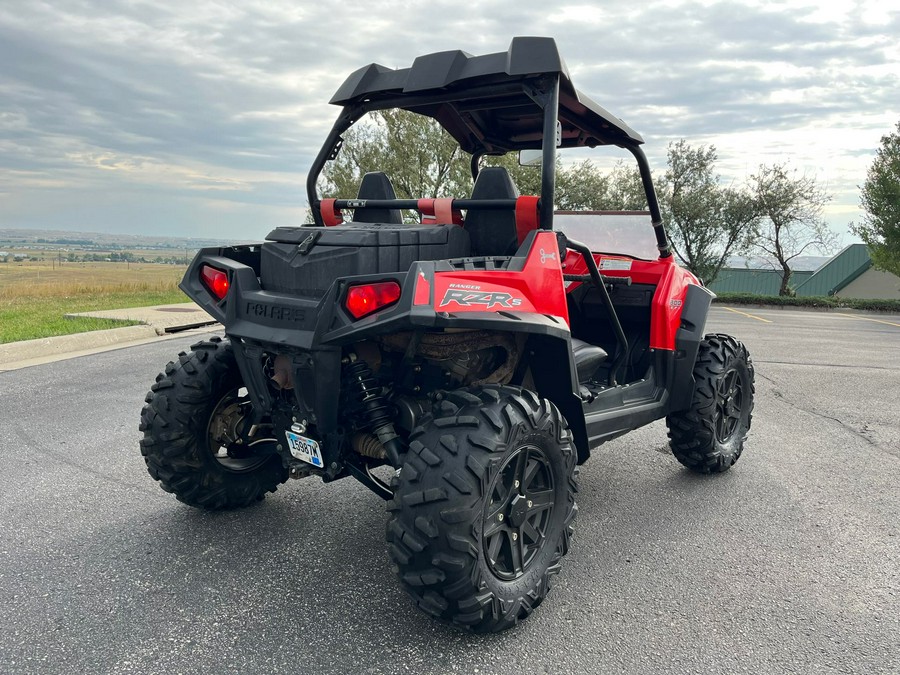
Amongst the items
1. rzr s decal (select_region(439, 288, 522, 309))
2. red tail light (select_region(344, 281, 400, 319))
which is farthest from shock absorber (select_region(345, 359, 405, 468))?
rzr s decal (select_region(439, 288, 522, 309))

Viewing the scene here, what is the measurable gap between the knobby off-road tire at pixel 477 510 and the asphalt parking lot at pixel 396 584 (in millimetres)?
176

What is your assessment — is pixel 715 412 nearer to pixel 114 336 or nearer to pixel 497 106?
pixel 497 106

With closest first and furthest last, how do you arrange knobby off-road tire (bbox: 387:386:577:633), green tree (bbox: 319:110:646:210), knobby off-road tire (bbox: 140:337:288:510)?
knobby off-road tire (bbox: 387:386:577:633), knobby off-road tire (bbox: 140:337:288:510), green tree (bbox: 319:110:646:210)

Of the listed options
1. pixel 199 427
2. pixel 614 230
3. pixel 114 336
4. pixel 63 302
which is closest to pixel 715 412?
pixel 614 230

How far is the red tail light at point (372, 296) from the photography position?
2.44 metres

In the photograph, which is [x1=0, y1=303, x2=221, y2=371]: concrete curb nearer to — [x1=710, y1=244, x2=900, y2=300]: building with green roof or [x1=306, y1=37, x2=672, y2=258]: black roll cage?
[x1=306, y1=37, x2=672, y2=258]: black roll cage

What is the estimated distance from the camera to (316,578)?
2863mm

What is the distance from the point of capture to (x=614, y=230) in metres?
4.55

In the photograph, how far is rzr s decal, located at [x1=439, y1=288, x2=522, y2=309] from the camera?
239 cm

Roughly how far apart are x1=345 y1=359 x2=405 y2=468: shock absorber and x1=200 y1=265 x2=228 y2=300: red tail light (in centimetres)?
71

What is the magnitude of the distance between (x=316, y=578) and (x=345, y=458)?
0.54m

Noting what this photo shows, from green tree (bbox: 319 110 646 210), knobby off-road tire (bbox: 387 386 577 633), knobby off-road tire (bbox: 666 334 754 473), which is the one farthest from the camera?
green tree (bbox: 319 110 646 210)

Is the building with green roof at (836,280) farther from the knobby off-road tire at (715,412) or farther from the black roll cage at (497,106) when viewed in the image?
the black roll cage at (497,106)

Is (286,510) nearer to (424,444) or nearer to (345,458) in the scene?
(345,458)
